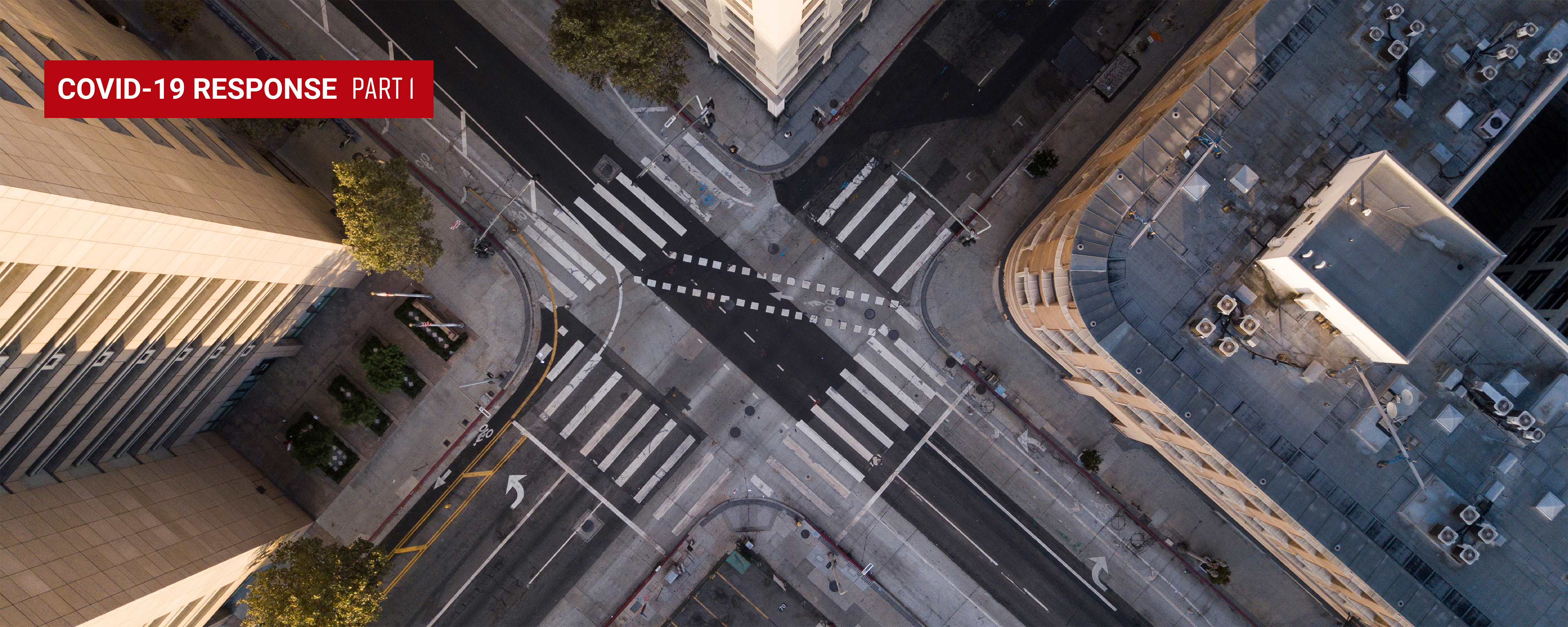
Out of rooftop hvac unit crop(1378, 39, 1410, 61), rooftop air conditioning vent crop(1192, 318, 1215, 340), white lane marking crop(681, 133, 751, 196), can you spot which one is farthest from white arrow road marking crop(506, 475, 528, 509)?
rooftop hvac unit crop(1378, 39, 1410, 61)

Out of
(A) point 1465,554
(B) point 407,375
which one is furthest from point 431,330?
(A) point 1465,554

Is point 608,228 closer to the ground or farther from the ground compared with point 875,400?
closer to the ground

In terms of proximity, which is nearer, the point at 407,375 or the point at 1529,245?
the point at 1529,245

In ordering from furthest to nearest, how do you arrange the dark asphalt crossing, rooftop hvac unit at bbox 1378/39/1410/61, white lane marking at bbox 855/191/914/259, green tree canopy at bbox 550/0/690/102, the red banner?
white lane marking at bbox 855/191/914/259
the dark asphalt crossing
green tree canopy at bbox 550/0/690/102
the red banner
rooftop hvac unit at bbox 1378/39/1410/61

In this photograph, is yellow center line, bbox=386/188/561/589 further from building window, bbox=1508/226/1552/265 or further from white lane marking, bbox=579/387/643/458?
building window, bbox=1508/226/1552/265

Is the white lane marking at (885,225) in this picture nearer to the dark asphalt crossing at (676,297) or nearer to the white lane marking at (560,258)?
the dark asphalt crossing at (676,297)

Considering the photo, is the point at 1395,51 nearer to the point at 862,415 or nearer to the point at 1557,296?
the point at 1557,296

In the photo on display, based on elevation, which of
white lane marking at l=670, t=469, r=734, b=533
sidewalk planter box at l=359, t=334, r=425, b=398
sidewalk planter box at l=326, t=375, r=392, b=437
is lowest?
sidewalk planter box at l=326, t=375, r=392, b=437
